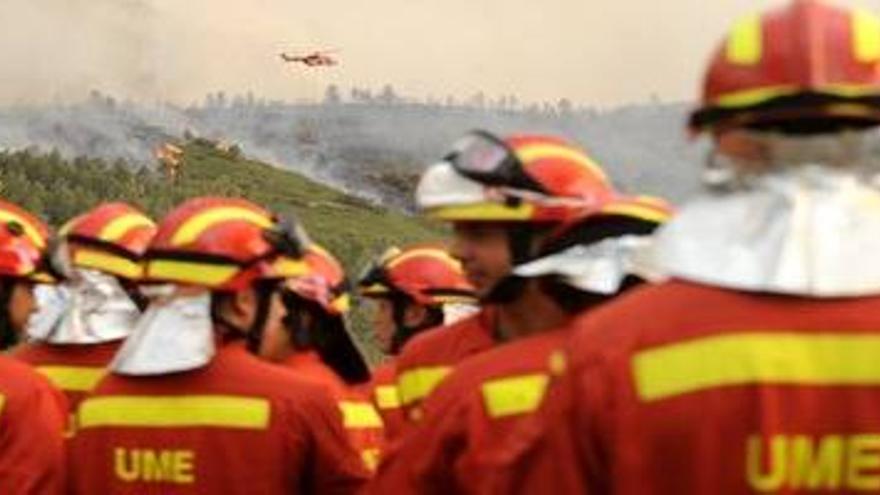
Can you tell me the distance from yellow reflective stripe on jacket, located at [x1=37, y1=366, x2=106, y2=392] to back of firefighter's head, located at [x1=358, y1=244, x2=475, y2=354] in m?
1.89

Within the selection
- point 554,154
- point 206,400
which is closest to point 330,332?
point 206,400

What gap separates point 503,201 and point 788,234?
75.8 inches

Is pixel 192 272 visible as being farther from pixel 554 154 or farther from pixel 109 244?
pixel 109 244

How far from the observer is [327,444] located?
6.33m

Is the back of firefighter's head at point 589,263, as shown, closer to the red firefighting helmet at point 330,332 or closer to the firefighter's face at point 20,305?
the firefighter's face at point 20,305

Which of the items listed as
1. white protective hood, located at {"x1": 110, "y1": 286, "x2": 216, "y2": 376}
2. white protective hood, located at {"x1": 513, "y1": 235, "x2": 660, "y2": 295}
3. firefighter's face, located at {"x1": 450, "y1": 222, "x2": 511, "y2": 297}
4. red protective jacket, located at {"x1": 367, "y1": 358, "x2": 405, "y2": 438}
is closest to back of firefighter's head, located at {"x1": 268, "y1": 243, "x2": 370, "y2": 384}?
red protective jacket, located at {"x1": 367, "y1": 358, "x2": 405, "y2": 438}

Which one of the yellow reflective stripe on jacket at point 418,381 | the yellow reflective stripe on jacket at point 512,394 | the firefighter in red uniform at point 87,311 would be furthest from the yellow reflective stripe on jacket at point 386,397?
the yellow reflective stripe on jacket at point 512,394

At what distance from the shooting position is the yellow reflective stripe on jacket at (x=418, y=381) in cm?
704

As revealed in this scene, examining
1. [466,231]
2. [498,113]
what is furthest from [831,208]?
[498,113]

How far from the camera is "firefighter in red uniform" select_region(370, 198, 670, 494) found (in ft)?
16.1

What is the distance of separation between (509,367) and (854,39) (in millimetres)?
1596

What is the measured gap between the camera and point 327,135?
191500 millimetres

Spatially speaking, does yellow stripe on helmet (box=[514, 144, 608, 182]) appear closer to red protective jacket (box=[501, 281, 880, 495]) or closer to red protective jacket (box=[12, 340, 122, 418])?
red protective jacket (box=[501, 281, 880, 495])

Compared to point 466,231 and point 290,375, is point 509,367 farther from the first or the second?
point 290,375
